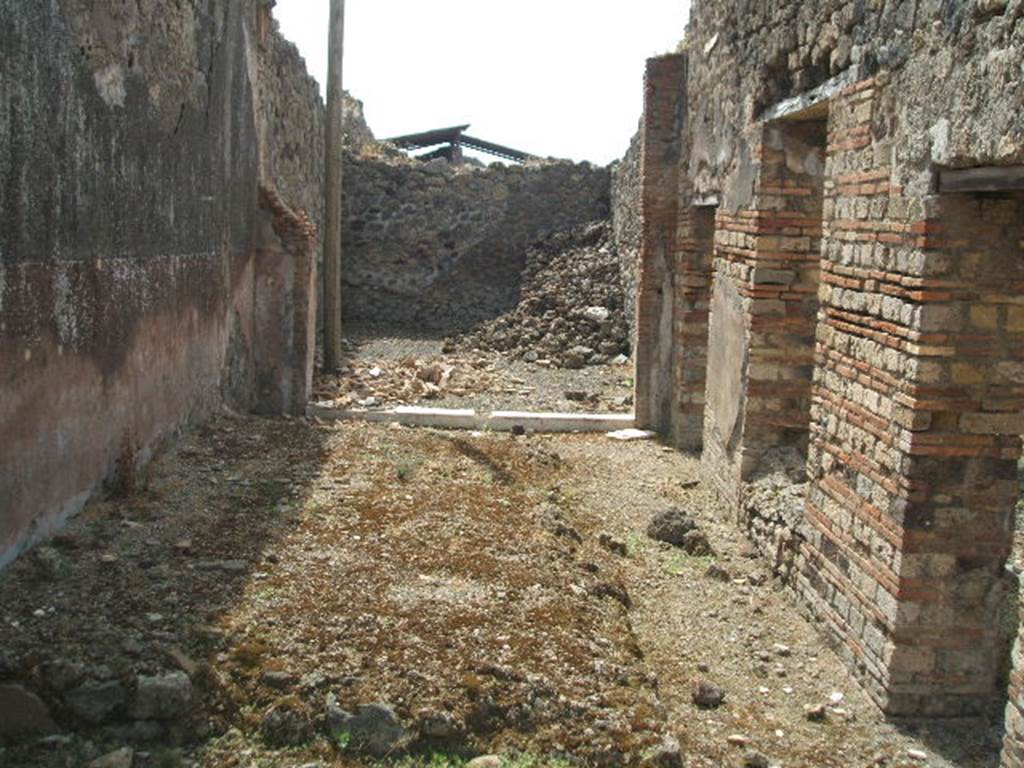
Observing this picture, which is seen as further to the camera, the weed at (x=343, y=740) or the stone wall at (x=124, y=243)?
the stone wall at (x=124, y=243)

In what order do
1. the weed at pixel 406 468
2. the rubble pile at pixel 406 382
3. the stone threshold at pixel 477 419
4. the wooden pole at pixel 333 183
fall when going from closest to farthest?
the weed at pixel 406 468 → the stone threshold at pixel 477 419 → the rubble pile at pixel 406 382 → the wooden pole at pixel 333 183

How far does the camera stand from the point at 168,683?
3.95 metres

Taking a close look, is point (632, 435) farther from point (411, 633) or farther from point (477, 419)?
point (411, 633)

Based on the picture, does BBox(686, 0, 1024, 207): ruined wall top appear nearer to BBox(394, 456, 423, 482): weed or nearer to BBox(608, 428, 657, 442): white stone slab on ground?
BBox(394, 456, 423, 482): weed

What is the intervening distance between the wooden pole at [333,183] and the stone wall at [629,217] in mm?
3729

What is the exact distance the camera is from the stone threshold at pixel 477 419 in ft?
34.2

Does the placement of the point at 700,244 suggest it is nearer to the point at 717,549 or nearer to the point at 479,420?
the point at 479,420

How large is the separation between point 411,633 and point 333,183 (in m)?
9.93

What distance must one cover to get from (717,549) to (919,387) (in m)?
2.62

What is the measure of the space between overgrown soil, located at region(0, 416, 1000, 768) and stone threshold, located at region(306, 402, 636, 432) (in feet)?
10.1

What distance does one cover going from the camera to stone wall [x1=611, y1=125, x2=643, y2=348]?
46.1 ft

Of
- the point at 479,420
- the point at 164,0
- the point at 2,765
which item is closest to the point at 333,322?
the point at 479,420

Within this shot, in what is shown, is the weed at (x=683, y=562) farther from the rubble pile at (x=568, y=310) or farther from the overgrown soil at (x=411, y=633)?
the rubble pile at (x=568, y=310)

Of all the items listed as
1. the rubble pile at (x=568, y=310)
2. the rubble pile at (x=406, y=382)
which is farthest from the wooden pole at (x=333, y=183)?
the rubble pile at (x=568, y=310)
